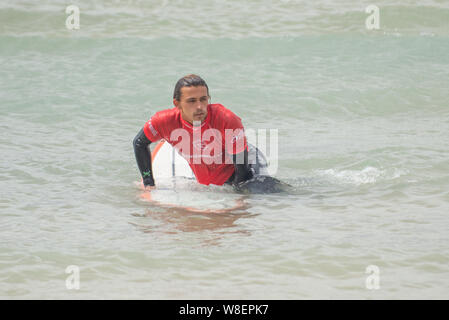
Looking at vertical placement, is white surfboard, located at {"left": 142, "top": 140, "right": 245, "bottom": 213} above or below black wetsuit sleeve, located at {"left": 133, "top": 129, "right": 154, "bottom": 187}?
below

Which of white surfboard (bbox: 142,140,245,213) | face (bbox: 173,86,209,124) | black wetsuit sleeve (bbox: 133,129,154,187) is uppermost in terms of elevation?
face (bbox: 173,86,209,124)

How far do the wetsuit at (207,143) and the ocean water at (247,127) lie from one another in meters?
0.17

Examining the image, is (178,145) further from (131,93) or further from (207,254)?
(131,93)

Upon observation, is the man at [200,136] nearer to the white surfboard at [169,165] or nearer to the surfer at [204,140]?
the surfer at [204,140]

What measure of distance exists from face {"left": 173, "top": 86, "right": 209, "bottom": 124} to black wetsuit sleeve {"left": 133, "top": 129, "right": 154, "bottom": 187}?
1.51 ft

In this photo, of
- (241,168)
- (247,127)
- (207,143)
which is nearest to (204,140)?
(207,143)

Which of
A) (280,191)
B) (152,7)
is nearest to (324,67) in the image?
(152,7)

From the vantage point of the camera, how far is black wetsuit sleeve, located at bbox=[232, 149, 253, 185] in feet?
17.3

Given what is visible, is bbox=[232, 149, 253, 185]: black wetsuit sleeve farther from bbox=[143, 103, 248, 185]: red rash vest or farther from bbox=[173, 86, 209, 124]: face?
bbox=[173, 86, 209, 124]: face

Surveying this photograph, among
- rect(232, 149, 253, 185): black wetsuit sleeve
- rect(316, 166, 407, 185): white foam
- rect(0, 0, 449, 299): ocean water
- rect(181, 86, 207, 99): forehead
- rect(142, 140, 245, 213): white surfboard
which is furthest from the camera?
rect(316, 166, 407, 185): white foam

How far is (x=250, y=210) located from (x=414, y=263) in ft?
4.83

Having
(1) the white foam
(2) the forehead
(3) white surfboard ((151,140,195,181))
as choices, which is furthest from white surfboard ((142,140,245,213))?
(1) the white foam

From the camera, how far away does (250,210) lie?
4977 mm
